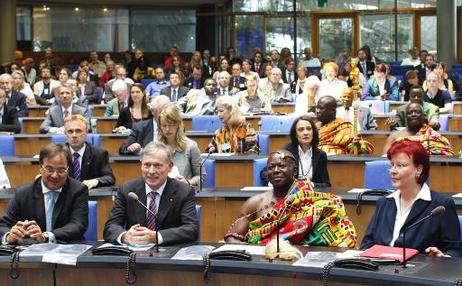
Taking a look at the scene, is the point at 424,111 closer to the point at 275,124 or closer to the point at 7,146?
the point at 275,124

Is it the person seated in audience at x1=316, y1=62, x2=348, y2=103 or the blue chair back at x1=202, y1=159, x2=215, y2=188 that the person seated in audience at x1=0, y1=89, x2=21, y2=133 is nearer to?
the person seated in audience at x1=316, y1=62, x2=348, y2=103

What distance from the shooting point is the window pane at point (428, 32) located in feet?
95.5

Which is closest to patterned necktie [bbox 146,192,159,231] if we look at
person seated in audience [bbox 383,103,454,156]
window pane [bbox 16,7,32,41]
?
person seated in audience [bbox 383,103,454,156]

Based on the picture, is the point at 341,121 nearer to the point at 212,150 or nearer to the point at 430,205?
the point at 212,150

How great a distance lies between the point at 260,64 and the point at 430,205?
18.6 m

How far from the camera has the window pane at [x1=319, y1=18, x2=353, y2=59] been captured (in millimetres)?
29625

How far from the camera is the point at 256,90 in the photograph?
15.8 m

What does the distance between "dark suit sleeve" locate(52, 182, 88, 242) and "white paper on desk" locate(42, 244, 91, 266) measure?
524 millimetres

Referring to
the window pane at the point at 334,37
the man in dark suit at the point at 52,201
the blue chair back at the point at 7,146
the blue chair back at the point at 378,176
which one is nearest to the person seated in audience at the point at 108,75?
the window pane at the point at 334,37

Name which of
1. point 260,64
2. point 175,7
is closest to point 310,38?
point 175,7

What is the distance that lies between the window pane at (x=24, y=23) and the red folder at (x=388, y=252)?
2553 centimetres

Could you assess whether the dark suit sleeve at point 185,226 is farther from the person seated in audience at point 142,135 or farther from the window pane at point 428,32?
the window pane at point 428,32

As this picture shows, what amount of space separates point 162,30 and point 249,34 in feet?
8.92

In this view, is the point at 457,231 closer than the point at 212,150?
Yes
